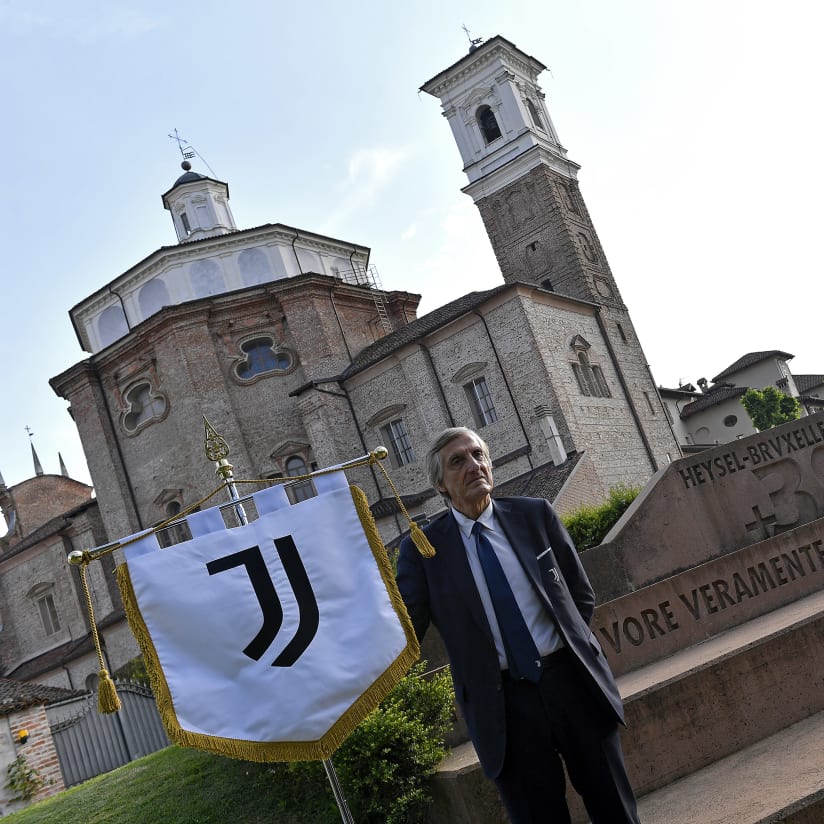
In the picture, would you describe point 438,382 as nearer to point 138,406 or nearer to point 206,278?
point 206,278

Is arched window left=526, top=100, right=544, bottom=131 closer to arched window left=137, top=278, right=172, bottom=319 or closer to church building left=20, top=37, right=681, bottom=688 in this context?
church building left=20, top=37, right=681, bottom=688

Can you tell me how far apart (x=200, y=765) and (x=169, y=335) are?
27.4 metres

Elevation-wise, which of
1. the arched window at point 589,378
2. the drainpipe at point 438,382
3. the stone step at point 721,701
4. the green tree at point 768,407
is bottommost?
the stone step at point 721,701

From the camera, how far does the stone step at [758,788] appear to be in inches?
154

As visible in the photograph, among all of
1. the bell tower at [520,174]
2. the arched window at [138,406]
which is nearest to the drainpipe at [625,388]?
the bell tower at [520,174]

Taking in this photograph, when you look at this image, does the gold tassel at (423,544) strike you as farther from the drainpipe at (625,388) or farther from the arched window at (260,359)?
the arched window at (260,359)

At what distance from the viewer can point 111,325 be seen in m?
37.4

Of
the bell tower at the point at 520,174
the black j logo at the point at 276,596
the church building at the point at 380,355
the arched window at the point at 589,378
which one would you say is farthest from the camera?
the bell tower at the point at 520,174

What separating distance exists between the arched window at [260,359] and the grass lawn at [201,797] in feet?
82.8

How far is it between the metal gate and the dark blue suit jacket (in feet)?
64.9

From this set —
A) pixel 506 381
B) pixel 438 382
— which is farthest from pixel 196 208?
pixel 506 381

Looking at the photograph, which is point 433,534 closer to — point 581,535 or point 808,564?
point 808,564

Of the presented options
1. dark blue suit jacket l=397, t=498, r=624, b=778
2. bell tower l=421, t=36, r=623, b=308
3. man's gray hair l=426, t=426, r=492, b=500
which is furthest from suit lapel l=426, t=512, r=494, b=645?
bell tower l=421, t=36, r=623, b=308

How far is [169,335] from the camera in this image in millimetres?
34000
